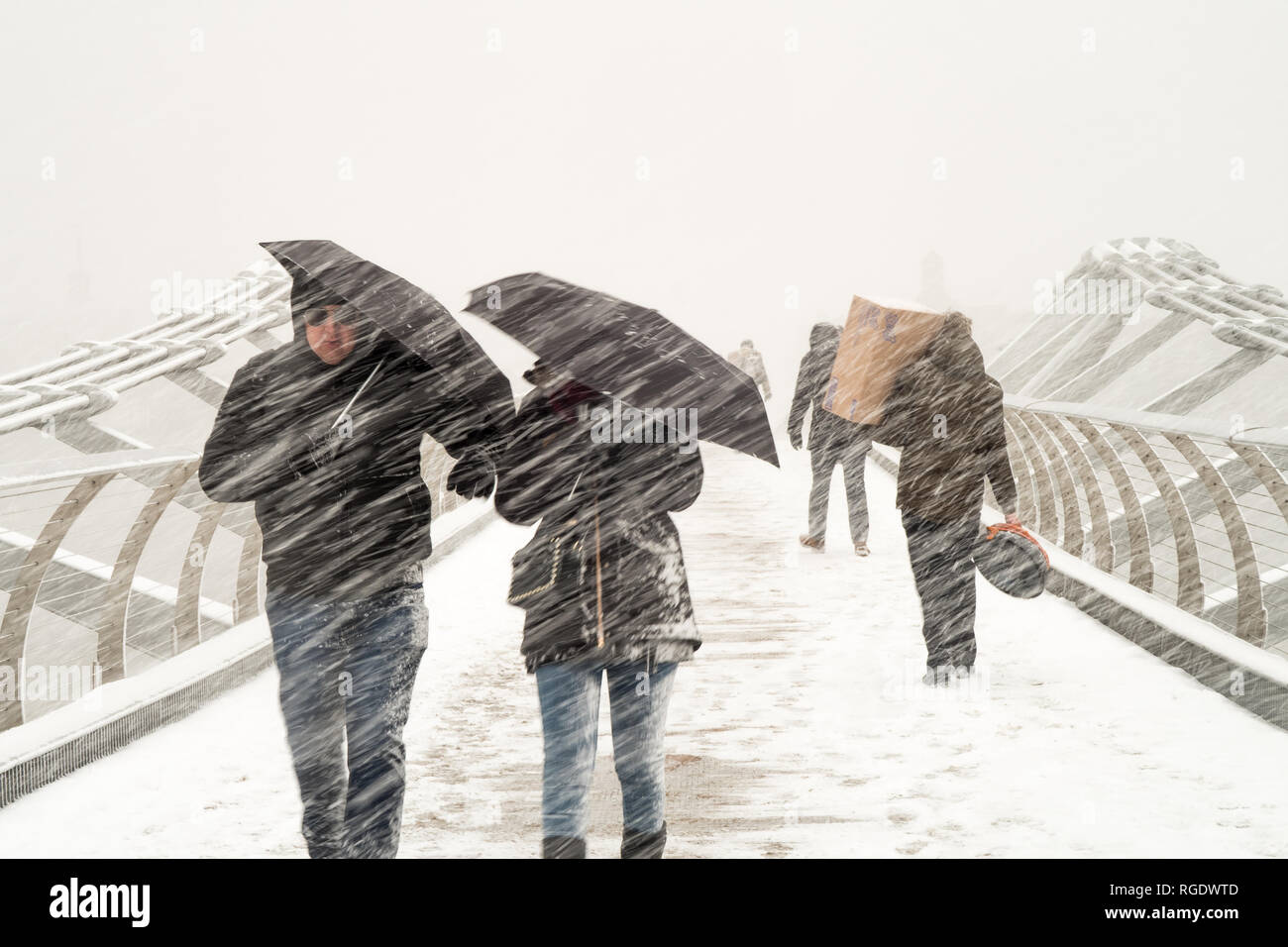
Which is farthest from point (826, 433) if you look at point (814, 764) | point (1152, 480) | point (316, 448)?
point (316, 448)

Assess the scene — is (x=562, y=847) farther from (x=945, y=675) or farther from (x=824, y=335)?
(x=824, y=335)

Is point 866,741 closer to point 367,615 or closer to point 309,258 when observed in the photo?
point 367,615

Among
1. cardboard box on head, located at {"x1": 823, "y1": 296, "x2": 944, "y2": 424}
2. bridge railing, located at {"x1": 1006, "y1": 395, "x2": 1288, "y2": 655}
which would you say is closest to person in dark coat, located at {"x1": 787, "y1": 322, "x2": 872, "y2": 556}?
bridge railing, located at {"x1": 1006, "y1": 395, "x2": 1288, "y2": 655}

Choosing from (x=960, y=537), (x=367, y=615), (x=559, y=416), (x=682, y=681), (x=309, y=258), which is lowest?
(x=682, y=681)

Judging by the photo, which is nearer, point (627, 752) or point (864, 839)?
point (627, 752)

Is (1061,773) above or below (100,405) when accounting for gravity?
below

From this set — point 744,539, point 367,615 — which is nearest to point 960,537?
point 367,615

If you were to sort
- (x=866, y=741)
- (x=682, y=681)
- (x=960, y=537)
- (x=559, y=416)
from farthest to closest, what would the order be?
(x=682, y=681) → (x=960, y=537) → (x=866, y=741) → (x=559, y=416)

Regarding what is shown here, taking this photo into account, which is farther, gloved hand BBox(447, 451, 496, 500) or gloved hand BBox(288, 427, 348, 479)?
gloved hand BBox(447, 451, 496, 500)

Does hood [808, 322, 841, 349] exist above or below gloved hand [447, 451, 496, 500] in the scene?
below

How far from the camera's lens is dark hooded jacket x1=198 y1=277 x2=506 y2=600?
9.33 ft

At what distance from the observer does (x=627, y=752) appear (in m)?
3.02

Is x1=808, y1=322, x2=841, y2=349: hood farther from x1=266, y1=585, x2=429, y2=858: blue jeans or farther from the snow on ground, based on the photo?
x1=266, y1=585, x2=429, y2=858: blue jeans

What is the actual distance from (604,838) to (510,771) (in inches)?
32.9
